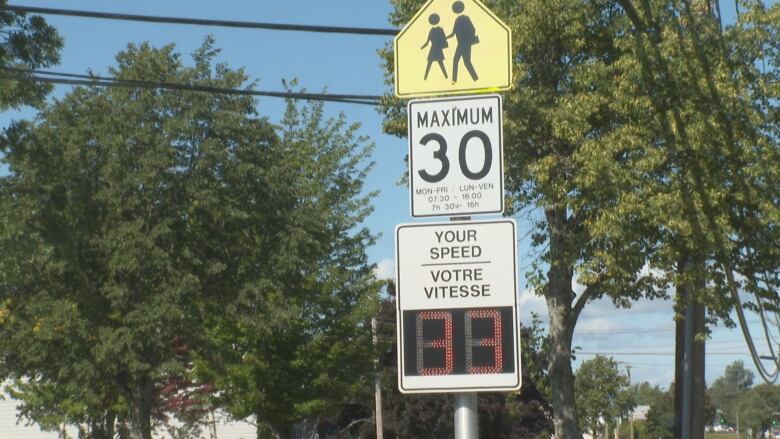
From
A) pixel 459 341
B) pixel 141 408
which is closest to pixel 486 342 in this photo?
pixel 459 341

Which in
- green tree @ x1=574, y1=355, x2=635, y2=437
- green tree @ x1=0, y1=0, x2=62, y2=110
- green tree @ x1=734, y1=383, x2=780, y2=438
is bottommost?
green tree @ x1=734, y1=383, x2=780, y2=438

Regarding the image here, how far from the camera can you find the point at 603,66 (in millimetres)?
20375

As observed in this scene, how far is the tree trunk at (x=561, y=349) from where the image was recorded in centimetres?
2362

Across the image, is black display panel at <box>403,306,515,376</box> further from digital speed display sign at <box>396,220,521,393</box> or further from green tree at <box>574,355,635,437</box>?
green tree at <box>574,355,635,437</box>

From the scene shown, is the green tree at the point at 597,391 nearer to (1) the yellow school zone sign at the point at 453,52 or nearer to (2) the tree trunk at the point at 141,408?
(2) the tree trunk at the point at 141,408

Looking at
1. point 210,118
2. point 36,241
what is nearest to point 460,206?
point 36,241

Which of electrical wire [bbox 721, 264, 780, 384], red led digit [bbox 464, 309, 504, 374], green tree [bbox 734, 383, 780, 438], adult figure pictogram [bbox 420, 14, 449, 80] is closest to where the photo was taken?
red led digit [bbox 464, 309, 504, 374]

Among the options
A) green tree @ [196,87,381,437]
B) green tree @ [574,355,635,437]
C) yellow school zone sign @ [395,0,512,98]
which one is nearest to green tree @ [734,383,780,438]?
green tree @ [574,355,635,437]

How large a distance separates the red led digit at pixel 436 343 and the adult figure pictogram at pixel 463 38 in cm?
140

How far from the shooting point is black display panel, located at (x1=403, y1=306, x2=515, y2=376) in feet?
21.6

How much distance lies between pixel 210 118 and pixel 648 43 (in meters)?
13.5

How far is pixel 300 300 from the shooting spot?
32.8 m

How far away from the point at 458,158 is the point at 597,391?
235 feet

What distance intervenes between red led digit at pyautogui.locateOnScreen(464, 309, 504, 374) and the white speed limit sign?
56 centimetres
